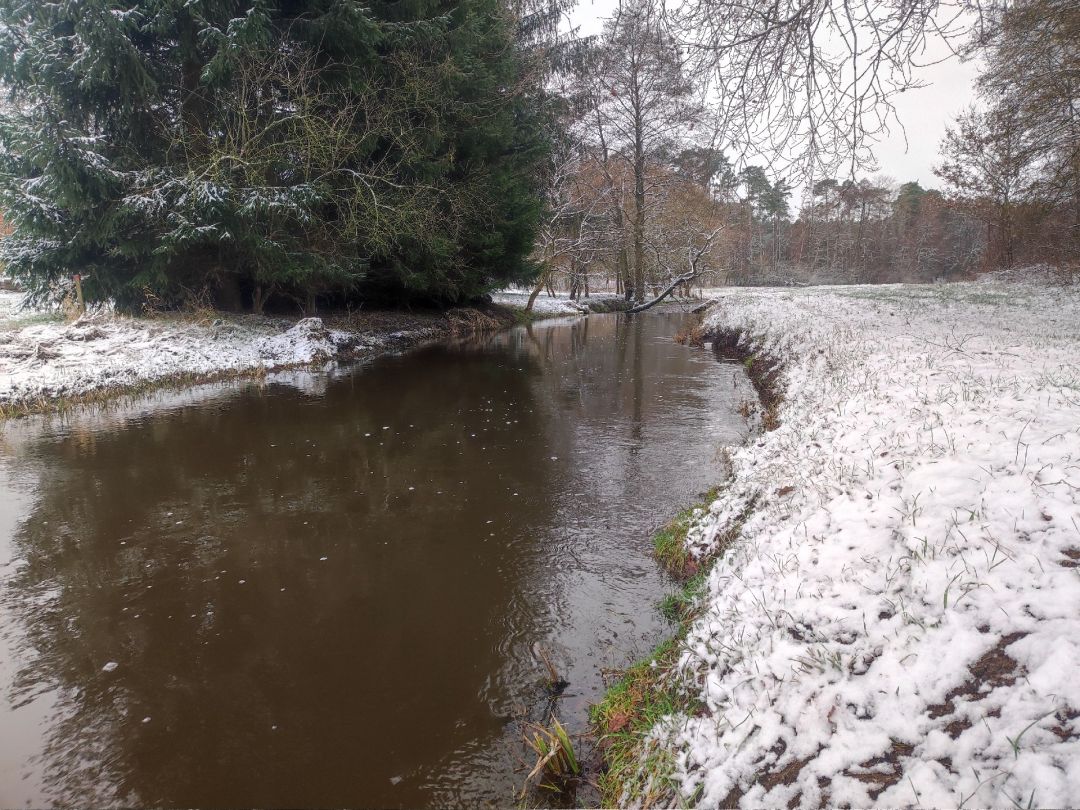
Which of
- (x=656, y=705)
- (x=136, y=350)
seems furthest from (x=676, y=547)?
(x=136, y=350)

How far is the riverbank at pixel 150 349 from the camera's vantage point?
9.67 meters

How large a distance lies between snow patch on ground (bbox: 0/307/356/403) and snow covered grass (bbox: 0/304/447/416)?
0.01 m

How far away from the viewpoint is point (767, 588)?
2.97 m

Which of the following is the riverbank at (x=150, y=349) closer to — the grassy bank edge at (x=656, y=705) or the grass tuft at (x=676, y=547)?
the grass tuft at (x=676, y=547)

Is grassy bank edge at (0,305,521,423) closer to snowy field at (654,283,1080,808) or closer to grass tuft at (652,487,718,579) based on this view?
grass tuft at (652,487,718,579)

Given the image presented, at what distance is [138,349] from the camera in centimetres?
1157

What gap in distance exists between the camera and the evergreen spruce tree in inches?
465

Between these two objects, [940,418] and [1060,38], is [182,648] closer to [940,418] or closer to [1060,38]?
[940,418]

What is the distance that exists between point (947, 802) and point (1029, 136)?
14.6 m

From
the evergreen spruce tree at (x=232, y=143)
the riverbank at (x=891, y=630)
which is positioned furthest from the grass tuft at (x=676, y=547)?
the evergreen spruce tree at (x=232, y=143)

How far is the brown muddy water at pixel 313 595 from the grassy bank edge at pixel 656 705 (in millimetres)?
174

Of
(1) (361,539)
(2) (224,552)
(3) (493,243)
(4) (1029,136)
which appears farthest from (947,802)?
(3) (493,243)

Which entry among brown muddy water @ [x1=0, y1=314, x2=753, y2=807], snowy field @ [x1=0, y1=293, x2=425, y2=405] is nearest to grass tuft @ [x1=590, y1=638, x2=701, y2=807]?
brown muddy water @ [x1=0, y1=314, x2=753, y2=807]

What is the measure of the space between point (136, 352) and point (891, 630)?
1356 centimetres
